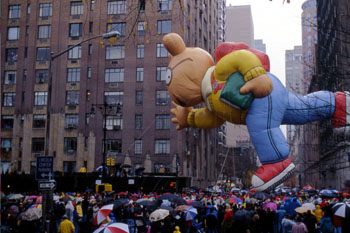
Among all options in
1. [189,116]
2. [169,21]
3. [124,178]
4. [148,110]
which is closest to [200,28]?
[169,21]

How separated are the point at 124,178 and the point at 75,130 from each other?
17.8 meters

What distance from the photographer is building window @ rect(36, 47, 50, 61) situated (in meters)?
49.6

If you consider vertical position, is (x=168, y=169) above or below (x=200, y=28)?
below

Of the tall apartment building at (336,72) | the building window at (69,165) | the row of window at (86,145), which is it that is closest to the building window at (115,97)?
the row of window at (86,145)

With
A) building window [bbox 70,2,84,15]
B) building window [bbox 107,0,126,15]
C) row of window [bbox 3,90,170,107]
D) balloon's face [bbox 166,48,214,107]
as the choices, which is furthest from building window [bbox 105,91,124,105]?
balloon's face [bbox 166,48,214,107]

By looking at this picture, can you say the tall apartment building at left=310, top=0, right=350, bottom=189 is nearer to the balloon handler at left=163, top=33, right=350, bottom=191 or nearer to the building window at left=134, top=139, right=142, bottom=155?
the balloon handler at left=163, top=33, right=350, bottom=191

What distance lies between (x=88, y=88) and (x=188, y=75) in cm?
3459

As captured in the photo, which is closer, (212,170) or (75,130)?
(75,130)

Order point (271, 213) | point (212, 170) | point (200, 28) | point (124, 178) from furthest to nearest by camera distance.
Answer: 1. point (212, 170)
2. point (200, 28)
3. point (124, 178)
4. point (271, 213)

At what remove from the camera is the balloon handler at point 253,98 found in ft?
44.4

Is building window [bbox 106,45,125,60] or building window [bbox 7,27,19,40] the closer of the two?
building window [bbox 106,45,125,60]

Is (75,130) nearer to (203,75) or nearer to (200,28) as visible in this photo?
(200,28)

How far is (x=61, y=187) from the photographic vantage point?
107 ft

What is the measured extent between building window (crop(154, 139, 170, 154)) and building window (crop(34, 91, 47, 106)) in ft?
47.7
